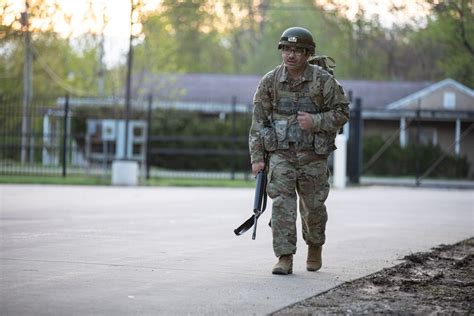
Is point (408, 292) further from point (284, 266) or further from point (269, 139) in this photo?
point (269, 139)

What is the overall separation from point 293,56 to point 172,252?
2412 mm

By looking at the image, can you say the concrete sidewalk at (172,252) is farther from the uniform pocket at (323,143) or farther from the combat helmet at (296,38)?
the combat helmet at (296,38)

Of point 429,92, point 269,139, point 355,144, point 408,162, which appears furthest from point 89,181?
point 429,92

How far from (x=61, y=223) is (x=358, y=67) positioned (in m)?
48.1

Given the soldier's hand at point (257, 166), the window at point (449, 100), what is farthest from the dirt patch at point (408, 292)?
the window at point (449, 100)

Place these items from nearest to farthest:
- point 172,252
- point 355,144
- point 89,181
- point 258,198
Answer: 1. point 258,198
2. point 172,252
3. point 89,181
4. point 355,144

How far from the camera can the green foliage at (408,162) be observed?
3606 centimetres

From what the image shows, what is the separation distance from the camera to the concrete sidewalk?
5.89 m

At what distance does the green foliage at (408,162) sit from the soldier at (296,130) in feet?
94.6

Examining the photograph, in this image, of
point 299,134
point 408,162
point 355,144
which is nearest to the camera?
point 299,134

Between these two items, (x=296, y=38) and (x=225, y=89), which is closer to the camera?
(x=296, y=38)

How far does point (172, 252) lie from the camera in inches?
340

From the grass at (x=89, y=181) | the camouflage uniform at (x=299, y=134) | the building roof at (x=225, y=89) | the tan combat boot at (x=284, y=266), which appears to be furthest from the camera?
the building roof at (x=225, y=89)

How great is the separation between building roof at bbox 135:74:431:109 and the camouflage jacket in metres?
35.0
